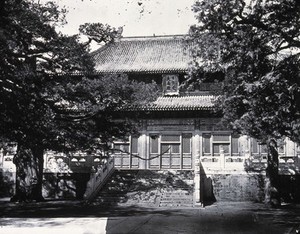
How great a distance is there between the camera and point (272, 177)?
16.9 m

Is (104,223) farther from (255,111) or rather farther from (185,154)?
(185,154)

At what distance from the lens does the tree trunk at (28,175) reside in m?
17.2

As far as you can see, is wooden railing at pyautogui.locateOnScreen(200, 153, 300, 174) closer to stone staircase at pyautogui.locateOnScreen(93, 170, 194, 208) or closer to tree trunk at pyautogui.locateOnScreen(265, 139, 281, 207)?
tree trunk at pyautogui.locateOnScreen(265, 139, 281, 207)

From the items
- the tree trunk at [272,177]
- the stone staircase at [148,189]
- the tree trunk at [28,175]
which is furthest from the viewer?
the tree trunk at [28,175]

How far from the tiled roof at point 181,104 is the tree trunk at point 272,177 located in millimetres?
4384

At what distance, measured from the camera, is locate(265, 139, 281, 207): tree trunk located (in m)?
16.6

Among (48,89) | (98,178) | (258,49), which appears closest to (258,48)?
(258,49)

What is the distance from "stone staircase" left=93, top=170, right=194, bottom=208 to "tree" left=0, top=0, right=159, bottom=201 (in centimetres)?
323

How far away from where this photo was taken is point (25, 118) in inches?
474

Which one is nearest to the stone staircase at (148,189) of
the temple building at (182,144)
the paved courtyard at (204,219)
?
the temple building at (182,144)

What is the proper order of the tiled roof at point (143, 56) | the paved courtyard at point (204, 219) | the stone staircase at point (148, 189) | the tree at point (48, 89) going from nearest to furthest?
1. the paved courtyard at point (204, 219)
2. the tree at point (48, 89)
3. the stone staircase at point (148, 189)
4. the tiled roof at point (143, 56)

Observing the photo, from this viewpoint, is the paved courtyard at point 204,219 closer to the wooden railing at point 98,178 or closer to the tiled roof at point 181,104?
the wooden railing at point 98,178

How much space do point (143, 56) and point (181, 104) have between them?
5538 millimetres

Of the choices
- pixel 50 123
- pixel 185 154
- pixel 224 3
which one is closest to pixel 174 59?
pixel 185 154
